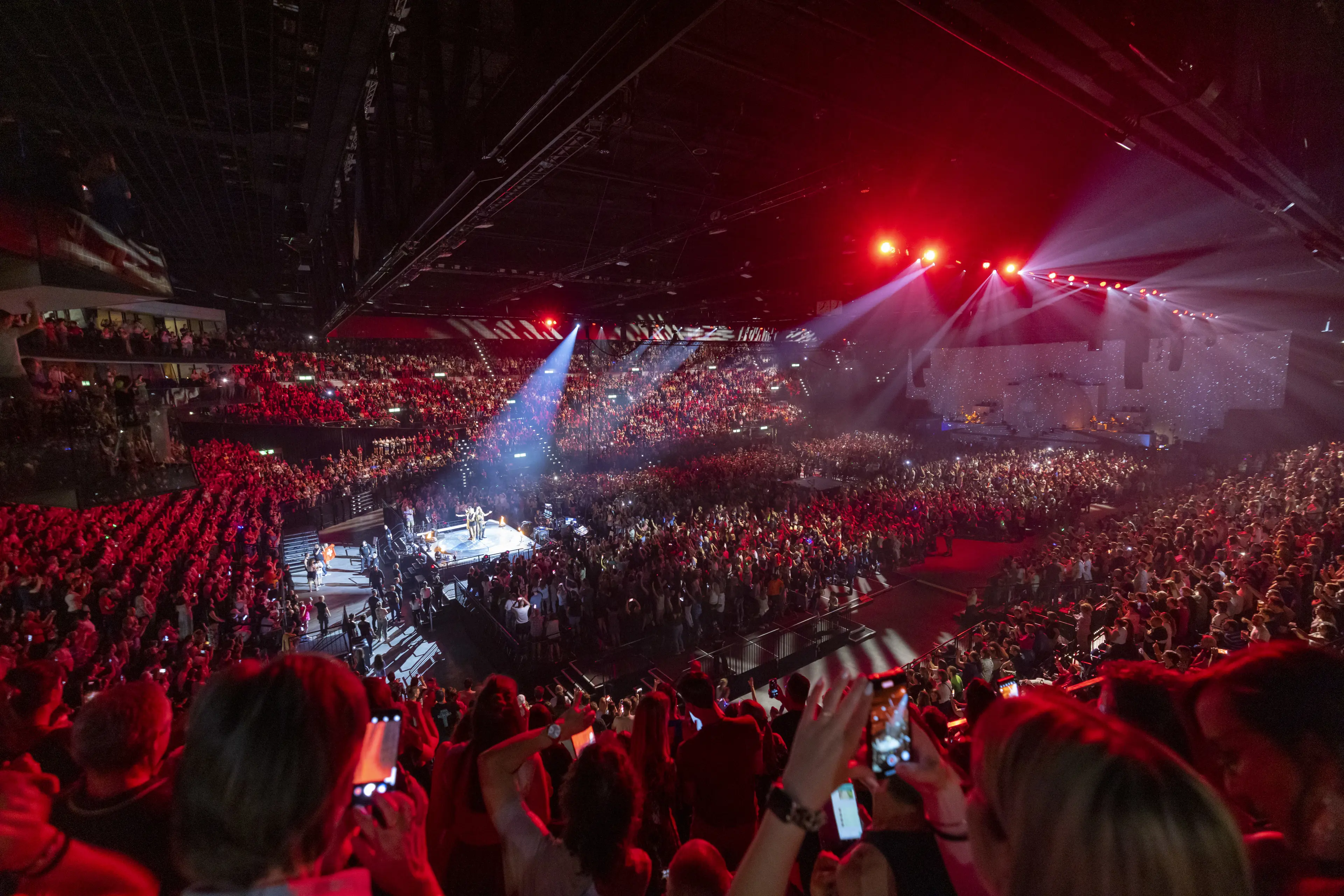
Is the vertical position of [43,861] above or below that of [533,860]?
above

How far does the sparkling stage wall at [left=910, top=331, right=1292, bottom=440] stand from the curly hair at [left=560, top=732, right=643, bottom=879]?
79.2ft

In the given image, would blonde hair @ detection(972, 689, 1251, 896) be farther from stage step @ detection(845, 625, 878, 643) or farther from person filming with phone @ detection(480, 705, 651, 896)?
stage step @ detection(845, 625, 878, 643)

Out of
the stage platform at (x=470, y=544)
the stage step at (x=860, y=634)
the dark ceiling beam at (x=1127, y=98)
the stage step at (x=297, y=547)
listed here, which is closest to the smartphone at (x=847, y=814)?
the dark ceiling beam at (x=1127, y=98)

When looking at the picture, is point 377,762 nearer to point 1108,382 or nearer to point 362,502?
point 362,502

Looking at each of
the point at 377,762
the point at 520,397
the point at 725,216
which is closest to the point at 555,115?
the point at 377,762

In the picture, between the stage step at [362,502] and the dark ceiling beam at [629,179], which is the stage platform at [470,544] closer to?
the stage step at [362,502]

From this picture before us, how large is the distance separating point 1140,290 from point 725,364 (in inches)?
780

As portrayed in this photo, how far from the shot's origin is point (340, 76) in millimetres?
3693

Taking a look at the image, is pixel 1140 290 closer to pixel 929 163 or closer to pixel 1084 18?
pixel 929 163

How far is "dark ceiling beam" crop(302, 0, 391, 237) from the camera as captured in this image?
122 inches

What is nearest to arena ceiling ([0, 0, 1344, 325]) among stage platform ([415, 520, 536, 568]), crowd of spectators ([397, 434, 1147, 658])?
crowd of spectators ([397, 434, 1147, 658])

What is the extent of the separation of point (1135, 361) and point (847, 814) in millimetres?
26125

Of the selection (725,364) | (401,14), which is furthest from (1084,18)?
(725,364)

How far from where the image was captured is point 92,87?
4.75 m
